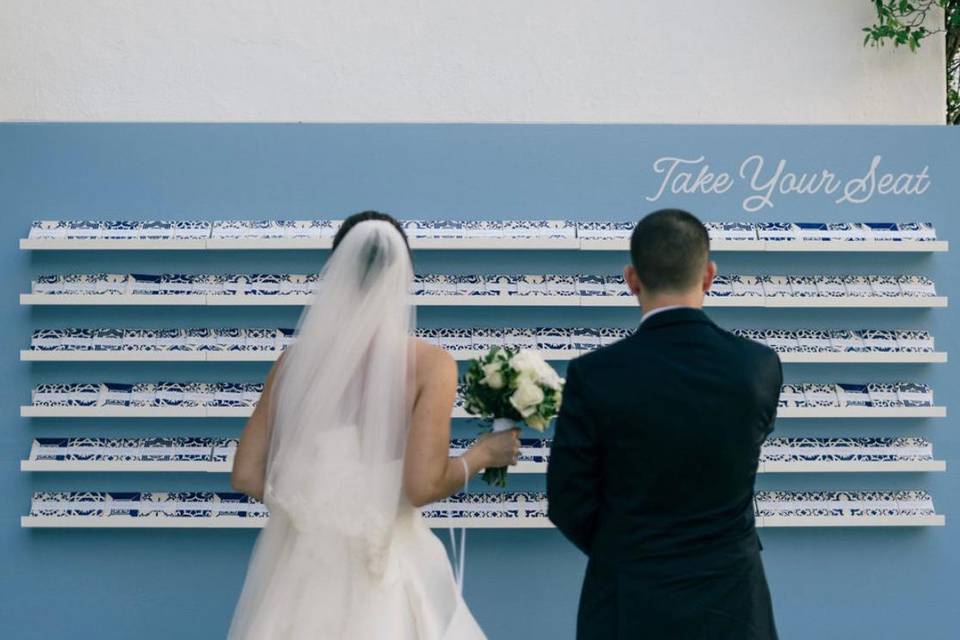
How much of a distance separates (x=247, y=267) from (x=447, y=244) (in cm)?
76

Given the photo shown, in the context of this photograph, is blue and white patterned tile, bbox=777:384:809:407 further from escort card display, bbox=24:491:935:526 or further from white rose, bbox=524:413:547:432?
white rose, bbox=524:413:547:432

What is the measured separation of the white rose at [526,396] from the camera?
360 centimetres

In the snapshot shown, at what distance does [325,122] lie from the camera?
477 cm

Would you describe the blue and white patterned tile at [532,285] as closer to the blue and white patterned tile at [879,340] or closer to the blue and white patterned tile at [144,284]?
the blue and white patterned tile at [879,340]

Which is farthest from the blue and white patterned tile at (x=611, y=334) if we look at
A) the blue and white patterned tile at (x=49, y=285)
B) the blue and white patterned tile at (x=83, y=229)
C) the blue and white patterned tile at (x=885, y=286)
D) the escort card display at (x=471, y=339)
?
the blue and white patterned tile at (x=49, y=285)

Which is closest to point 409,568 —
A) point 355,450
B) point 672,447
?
point 355,450

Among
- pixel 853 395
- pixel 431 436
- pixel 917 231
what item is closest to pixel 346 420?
pixel 431 436

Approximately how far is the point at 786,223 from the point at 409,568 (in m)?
2.20

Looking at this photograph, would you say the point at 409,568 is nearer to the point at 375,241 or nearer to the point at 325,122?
the point at 375,241

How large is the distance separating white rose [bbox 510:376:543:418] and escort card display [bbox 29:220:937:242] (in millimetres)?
1123

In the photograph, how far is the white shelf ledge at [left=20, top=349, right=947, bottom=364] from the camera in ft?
15.2

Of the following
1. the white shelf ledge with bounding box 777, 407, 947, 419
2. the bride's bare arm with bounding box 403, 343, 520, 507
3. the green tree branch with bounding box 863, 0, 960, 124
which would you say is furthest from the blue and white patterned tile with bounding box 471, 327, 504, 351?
the green tree branch with bounding box 863, 0, 960, 124

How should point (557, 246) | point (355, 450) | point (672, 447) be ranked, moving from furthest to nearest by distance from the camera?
point (557, 246)
point (355, 450)
point (672, 447)

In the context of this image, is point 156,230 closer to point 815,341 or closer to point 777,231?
point 777,231
